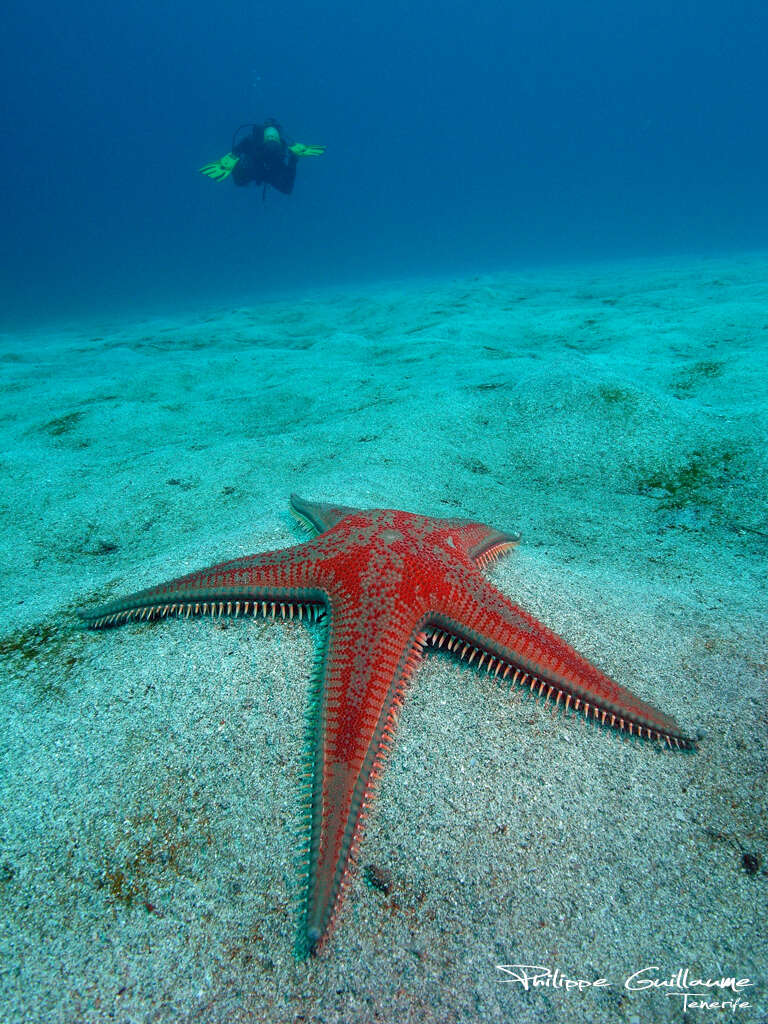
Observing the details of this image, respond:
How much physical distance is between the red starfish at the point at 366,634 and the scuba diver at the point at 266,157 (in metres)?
17.5

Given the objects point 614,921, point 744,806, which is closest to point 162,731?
point 614,921

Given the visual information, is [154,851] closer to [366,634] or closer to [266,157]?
[366,634]

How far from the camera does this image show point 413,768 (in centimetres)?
192

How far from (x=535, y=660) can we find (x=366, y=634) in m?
0.68

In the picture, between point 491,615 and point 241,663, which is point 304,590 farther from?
point 491,615

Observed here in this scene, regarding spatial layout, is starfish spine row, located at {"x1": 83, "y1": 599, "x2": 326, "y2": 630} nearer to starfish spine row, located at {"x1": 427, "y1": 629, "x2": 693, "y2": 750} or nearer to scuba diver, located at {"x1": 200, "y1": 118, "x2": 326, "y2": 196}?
starfish spine row, located at {"x1": 427, "y1": 629, "x2": 693, "y2": 750}

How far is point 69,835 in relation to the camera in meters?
1.74

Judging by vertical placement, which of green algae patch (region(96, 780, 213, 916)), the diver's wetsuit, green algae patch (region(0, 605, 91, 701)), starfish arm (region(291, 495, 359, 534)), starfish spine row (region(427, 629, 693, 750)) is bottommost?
green algae patch (region(96, 780, 213, 916))

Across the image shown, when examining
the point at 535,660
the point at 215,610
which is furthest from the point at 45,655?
the point at 535,660

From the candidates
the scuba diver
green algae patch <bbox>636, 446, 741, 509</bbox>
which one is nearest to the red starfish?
green algae patch <bbox>636, 446, 741, 509</bbox>

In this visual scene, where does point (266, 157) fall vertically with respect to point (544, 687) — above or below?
above

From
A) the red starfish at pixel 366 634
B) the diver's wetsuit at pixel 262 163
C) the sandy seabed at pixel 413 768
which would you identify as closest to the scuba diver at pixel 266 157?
the diver's wetsuit at pixel 262 163

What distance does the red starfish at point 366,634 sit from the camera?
1.58 meters

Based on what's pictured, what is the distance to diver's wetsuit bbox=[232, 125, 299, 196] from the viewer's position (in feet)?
54.7
